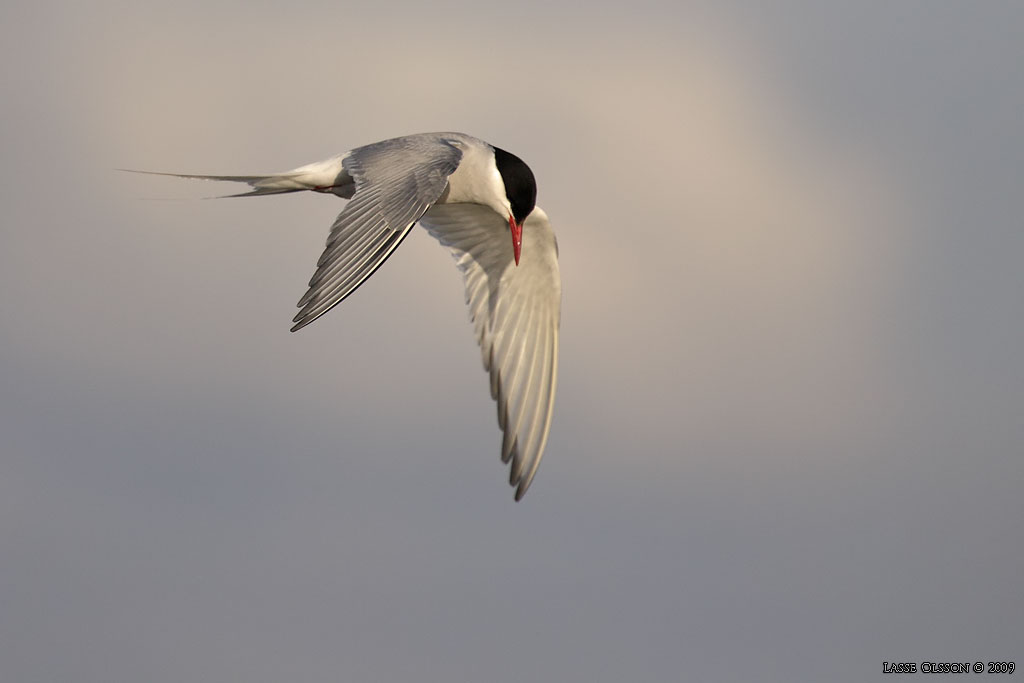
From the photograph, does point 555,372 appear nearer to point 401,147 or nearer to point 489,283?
point 489,283

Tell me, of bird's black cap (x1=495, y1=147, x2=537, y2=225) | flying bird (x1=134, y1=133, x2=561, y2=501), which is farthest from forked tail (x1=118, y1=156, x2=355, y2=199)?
bird's black cap (x1=495, y1=147, x2=537, y2=225)

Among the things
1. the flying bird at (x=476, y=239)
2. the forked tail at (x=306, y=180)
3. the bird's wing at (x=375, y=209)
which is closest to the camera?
the bird's wing at (x=375, y=209)

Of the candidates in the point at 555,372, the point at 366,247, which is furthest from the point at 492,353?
the point at 366,247

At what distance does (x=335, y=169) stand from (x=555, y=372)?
2.85 meters

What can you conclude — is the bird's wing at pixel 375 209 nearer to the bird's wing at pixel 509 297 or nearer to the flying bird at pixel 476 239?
the flying bird at pixel 476 239

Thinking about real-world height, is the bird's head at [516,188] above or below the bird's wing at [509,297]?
above

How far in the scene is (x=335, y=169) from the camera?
1102cm

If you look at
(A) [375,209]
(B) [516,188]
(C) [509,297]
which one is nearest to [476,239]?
(C) [509,297]

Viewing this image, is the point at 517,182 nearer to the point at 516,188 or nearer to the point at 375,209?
the point at 516,188

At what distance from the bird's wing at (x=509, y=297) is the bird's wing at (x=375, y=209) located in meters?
1.77

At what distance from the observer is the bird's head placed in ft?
37.0

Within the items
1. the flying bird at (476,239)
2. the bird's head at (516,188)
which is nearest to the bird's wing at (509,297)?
the flying bird at (476,239)

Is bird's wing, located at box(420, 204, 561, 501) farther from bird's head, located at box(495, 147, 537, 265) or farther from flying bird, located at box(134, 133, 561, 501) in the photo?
bird's head, located at box(495, 147, 537, 265)

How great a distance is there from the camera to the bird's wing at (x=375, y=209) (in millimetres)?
8375
